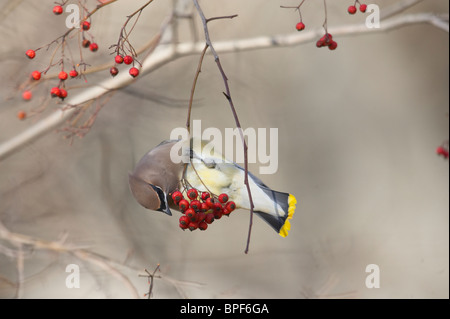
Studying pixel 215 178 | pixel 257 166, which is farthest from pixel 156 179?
pixel 257 166

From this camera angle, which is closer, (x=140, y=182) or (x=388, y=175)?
(x=140, y=182)

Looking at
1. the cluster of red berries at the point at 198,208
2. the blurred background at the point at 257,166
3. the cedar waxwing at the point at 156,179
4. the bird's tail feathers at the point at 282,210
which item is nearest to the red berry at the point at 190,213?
the cluster of red berries at the point at 198,208

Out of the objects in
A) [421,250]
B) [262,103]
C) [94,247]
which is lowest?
[421,250]

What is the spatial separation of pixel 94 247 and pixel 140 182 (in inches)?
44.3

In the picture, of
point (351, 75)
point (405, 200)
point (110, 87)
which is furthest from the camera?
point (405, 200)

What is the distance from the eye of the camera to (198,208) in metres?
1.22

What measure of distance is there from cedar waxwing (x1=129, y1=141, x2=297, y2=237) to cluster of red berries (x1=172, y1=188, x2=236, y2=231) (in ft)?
0.43

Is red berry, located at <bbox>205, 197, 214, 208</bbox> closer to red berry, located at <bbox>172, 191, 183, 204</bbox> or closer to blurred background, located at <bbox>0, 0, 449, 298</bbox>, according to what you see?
red berry, located at <bbox>172, 191, 183, 204</bbox>

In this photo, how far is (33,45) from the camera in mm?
2174

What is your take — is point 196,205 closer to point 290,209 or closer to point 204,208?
point 204,208

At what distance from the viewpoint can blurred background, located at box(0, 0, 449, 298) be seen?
2.25m

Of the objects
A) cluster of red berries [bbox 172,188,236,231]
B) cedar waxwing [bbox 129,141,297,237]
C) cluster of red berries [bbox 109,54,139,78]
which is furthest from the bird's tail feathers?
cluster of red berries [bbox 109,54,139,78]

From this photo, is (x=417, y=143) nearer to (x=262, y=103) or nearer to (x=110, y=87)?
(x=262, y=103)
